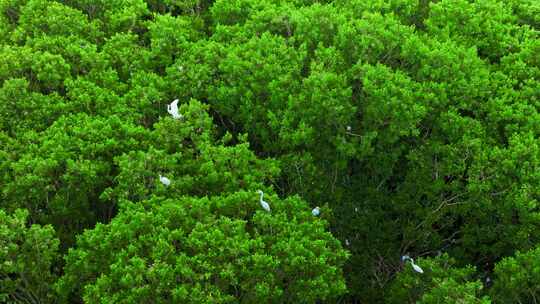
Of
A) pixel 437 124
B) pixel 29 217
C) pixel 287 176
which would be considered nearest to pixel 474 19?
pixel 437 124

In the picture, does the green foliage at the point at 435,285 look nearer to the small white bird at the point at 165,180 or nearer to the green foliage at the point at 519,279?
the green foliage at the point at 519,279

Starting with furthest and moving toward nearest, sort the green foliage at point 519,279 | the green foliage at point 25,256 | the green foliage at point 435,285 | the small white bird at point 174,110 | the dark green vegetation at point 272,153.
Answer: the small white bird at point 174,110 < the green foliage at point 519,279 < the green foliage at point 435,285 < the dark green vegetation at point 272,153 < the green foliage at point 25,256

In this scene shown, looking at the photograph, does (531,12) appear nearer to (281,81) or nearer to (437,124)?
(437,124)

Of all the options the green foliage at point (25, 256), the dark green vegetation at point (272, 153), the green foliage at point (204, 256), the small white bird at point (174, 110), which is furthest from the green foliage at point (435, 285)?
the green foliage at point (25, 256)

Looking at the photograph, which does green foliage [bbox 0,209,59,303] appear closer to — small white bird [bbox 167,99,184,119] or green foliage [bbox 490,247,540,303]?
small white bird [bbox 167,99,184,119]

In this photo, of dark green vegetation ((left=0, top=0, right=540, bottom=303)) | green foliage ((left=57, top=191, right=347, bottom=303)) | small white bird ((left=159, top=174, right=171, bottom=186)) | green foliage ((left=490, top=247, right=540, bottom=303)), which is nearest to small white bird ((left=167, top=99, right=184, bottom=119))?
dark green vegetation ((left=0, top=0, right=540, bottom=303))

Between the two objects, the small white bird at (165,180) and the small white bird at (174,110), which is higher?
the small white bird at (174,110)
